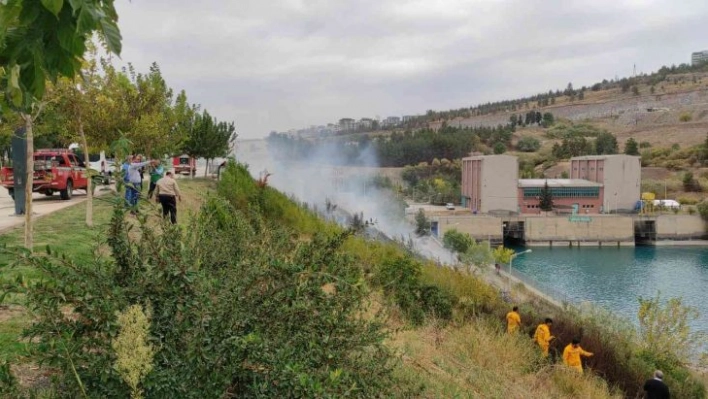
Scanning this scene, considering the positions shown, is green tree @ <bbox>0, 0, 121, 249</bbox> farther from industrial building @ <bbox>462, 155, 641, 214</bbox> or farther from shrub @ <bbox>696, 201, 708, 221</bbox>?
shrub @ <bbox>696, 201, 708, 221</bbox>

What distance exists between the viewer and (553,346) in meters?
11.7

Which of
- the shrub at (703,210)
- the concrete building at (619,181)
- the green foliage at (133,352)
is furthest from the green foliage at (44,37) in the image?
the concrete building at (619,181)

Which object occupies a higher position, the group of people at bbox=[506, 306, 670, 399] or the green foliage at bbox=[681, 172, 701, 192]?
the green foliage at bbox=[681, 172, 701, 192]

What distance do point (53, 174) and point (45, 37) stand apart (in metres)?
17.6

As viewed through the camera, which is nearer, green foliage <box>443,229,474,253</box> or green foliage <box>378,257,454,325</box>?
green foliage <box>378,257,454,325</box>

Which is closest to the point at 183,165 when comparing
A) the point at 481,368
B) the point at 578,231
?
the point at 481,368

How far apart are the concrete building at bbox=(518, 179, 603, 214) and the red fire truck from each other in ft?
192

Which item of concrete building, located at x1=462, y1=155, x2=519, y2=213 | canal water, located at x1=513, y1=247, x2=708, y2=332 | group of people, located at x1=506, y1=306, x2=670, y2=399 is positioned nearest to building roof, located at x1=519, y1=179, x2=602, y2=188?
concrete building, located at x1=462, y1=155, x2=519, y2=213

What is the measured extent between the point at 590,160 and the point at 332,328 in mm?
78016

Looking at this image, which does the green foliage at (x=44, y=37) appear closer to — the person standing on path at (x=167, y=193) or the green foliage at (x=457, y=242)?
the person standing on path at (x=167, y=193)

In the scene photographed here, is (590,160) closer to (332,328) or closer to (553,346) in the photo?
(553,346)

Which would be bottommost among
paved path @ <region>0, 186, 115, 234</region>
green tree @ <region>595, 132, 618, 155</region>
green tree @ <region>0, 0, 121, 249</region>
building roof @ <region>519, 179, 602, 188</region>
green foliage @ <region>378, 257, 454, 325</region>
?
green foliage @ <region>378, 257, 454, 325</region>

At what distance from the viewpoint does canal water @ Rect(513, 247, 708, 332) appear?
3762cm

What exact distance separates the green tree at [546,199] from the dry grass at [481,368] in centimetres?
A: 6162
